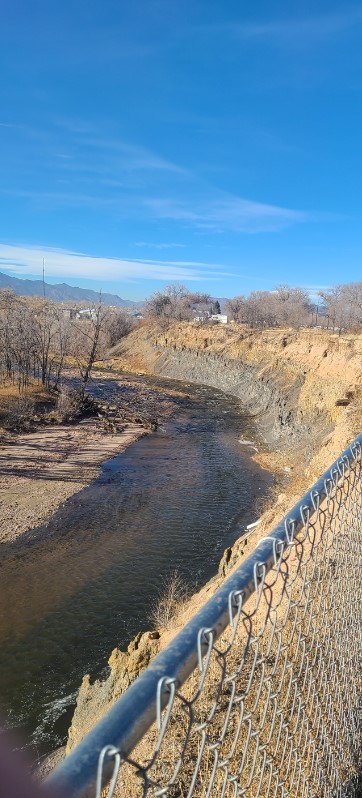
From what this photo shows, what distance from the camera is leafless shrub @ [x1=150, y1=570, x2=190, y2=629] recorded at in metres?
12.2

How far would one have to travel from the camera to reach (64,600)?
584 inches

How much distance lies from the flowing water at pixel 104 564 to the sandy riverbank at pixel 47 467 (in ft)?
2.93

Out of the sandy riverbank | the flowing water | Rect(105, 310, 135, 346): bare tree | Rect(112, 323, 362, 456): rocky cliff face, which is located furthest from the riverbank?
Rect(105, 310, 135, 346): bare tree

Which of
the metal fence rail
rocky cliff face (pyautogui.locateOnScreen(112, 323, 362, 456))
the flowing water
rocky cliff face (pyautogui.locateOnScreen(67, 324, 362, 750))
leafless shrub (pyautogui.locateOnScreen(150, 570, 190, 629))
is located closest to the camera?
the metal fence rail

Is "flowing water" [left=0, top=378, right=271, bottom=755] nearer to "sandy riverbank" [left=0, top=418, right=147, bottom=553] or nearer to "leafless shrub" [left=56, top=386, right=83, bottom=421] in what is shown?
"sandy riverbank" [left=0, top=418, right=147, bottom=553]

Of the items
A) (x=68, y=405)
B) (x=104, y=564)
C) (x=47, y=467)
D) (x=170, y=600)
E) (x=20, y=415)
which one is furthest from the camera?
(x=68, y=405)

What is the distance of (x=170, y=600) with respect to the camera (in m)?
13.3

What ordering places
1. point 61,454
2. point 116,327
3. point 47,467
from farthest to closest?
point 116,327, point 61,454, point 47,467

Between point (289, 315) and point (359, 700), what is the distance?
96975 mm

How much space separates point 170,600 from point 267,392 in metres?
Answer: 33.1

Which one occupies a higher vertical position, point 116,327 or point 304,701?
point 116,327

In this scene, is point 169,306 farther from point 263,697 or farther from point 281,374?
point 263,697

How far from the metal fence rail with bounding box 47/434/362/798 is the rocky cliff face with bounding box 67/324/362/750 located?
12.7 ft

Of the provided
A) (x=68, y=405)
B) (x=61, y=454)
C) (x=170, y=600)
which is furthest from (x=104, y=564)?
(x=68, y=405)
